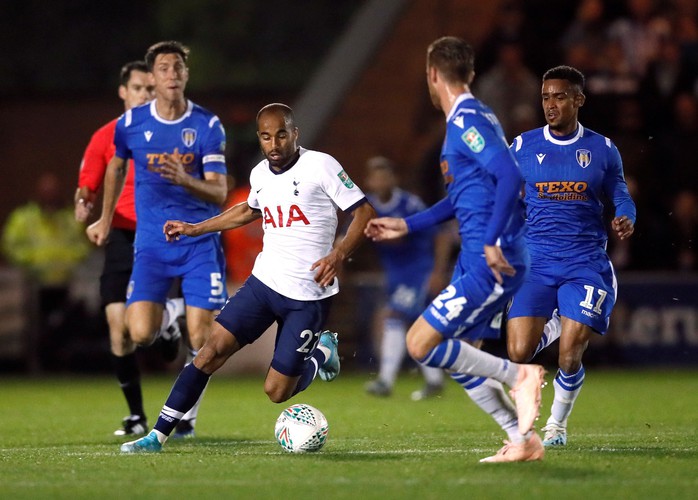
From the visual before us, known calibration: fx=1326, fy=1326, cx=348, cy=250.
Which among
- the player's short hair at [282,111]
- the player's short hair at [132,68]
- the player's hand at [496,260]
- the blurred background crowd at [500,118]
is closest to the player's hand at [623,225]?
the player's hand at [496,260]

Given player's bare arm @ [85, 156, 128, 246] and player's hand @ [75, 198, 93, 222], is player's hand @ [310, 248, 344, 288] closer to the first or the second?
player's bare arm @ [85, 156, 128, 246]

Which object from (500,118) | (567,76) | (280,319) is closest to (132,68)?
(280,319)

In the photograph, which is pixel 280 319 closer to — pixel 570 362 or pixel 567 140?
pixel 570 362

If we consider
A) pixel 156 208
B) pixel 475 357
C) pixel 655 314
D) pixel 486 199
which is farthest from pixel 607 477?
pixel 655 314

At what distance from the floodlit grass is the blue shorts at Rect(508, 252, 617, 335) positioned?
0.86 meters

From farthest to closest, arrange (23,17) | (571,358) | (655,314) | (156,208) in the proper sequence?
1. (23,17)
2. (655,314)
3. (156,208)
4. (571,358)

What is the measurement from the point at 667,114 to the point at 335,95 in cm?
455

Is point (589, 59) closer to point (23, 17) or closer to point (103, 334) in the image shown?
point (103, 334)

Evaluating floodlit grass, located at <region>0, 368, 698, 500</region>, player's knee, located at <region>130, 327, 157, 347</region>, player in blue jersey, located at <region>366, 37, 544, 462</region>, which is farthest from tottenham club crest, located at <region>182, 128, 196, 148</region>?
player in blue jersey, located at <region>366, 37, 544, 462</region>

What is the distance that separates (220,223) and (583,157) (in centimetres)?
244

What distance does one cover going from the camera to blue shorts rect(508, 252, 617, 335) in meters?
8.64

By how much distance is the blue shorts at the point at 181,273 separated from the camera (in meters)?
9.42

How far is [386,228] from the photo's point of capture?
755 centimetres

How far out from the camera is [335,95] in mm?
18562
